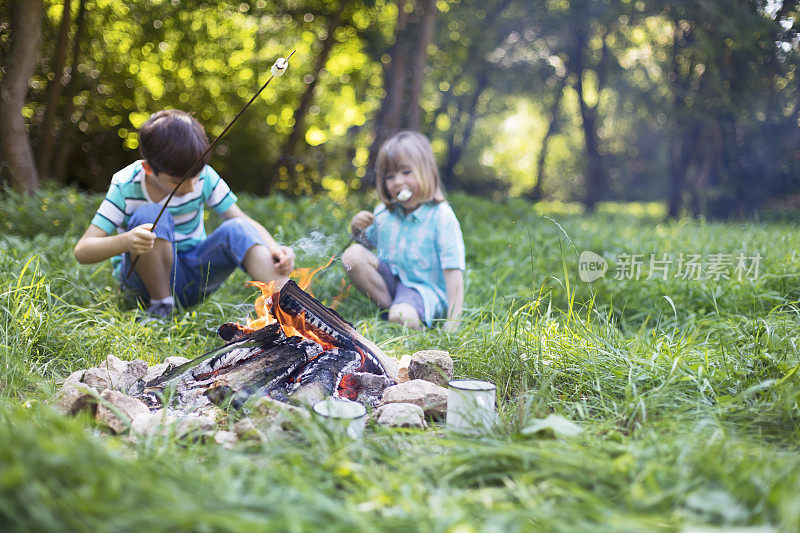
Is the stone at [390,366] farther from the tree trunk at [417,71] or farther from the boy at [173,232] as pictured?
the tree trunk at [417,71]

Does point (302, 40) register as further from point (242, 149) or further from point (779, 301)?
point (779, 301)

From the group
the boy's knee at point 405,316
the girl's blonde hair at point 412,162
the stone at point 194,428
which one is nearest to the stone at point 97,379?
the stone at point 194,428

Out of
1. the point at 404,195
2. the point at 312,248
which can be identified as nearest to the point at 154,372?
the point at 312,248

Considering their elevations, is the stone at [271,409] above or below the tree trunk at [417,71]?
below

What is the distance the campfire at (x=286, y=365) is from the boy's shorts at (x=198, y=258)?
0.66 m

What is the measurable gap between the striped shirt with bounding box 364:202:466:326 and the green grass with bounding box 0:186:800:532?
10.8 inches

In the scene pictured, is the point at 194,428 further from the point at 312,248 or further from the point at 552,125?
the point at 552,125

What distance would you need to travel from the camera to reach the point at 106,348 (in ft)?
7.19

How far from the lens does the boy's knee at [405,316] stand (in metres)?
2.67

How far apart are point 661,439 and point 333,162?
22.3 feet

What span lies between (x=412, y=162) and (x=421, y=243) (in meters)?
0.42

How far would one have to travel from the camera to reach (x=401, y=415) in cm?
155

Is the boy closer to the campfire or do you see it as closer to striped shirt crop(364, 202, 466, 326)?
the campfire

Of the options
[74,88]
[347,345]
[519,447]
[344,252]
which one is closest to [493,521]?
[519,447]
